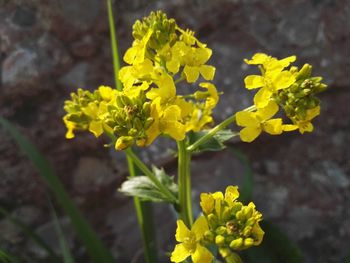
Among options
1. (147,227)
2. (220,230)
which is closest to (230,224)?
(220,230)

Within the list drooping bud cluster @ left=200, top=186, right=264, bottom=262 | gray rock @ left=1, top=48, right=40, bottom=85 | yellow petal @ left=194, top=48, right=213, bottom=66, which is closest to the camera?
drooping bud cluster @ left=200, top=186, right=264, bottom=262

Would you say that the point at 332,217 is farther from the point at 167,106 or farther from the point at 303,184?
the point at 167,106

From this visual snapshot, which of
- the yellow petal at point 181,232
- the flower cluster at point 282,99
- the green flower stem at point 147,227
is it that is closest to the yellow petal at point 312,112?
the flower cluster at point 282,99

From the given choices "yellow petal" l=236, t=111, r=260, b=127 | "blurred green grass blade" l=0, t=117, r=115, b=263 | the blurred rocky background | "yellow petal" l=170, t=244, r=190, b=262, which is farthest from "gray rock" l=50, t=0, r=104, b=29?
"yellow petal" l=170, t=244, r=190, b=262

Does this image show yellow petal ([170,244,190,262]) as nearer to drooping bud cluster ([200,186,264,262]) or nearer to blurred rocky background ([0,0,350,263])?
drooping bud cluster ([200,186,264,262])

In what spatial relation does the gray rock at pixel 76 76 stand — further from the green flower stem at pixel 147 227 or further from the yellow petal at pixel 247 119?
the yellow petal at pixel 247 119

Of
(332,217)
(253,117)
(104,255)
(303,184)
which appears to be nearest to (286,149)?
(303,184)

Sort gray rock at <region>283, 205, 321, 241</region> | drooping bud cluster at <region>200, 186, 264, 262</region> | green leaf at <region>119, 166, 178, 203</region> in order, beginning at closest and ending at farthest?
drooping bud cluster at <region>200, 186, 264, 262</region>, green leaf at <region>119, 166, 178, 203</region>, gray rock at <region>283, 205, 321, 241</region>

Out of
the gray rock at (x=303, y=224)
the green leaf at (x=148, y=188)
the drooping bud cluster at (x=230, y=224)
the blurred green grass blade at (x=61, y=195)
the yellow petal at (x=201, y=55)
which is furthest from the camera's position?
the gray rock at (x=303, y=224)
